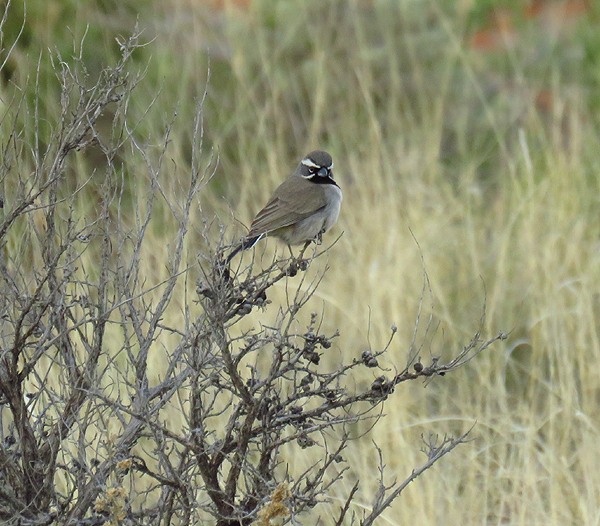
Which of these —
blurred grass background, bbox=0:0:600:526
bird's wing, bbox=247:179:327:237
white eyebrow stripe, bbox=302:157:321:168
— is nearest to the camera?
blurred grass background, bbox=0:0:600:526

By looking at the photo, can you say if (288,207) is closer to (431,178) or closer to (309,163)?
(309,163)

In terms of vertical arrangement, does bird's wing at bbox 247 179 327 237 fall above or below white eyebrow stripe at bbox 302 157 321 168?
below

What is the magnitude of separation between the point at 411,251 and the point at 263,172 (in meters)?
1.34

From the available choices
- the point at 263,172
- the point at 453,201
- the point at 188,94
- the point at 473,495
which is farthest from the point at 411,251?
the point at 188,94

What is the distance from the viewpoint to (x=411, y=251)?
18.1 ft

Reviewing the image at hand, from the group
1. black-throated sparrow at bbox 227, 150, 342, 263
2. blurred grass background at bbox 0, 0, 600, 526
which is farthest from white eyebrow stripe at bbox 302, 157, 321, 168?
blurred grass background at bbox 0, 0, 600, 526

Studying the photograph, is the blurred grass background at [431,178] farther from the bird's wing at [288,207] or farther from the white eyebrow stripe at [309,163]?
the white eyebrow stripe at [309,163]

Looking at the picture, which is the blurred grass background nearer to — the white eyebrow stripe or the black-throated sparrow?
the black-throated sparrow

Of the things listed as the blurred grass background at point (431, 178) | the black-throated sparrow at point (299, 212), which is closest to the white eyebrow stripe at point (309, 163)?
the black-throated sparrow at point (299, 212)

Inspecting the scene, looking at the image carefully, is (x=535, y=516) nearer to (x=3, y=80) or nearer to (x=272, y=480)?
A: (x=272, y=480)

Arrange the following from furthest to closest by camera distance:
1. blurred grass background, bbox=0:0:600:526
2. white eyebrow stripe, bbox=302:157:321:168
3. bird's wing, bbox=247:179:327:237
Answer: white eyebrow stripe, bbox=302:157:321:168 → bird's wing, bbox=247:179:327:237 → blurred grass background, bbox=0:0:600:526

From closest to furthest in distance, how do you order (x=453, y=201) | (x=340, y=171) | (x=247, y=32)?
(x=453, y=201) < (x=340, y=171) < (x=247, y=32)

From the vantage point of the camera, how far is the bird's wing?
4.50 meters

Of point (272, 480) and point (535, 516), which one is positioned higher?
point (535, 516)
